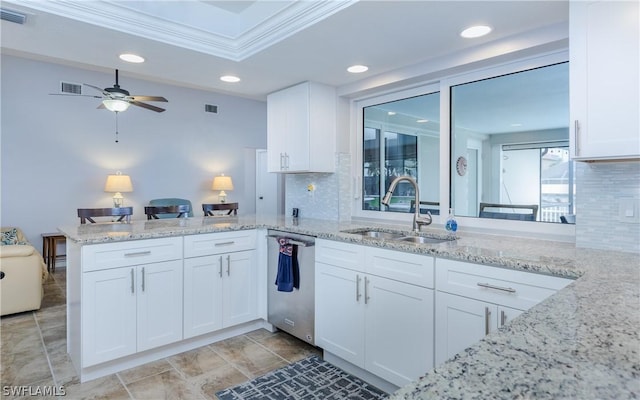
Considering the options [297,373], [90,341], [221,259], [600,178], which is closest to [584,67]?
[600,178]

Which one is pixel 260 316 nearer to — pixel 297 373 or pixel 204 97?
pixel 297 373

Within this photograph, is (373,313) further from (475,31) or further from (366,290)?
(475,31)

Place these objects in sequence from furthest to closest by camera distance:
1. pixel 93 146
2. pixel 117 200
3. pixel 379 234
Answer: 1. pixel 117 200
2. pixel 93 146
3. pixel 379 234

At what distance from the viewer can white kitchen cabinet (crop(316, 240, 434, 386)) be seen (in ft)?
6.76

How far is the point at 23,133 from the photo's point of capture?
562 cm

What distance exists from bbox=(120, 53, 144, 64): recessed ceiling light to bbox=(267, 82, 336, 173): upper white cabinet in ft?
4.27

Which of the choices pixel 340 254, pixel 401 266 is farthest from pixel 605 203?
pixel 340 254

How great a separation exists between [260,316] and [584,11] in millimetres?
2930

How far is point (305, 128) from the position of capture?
345 centimetres

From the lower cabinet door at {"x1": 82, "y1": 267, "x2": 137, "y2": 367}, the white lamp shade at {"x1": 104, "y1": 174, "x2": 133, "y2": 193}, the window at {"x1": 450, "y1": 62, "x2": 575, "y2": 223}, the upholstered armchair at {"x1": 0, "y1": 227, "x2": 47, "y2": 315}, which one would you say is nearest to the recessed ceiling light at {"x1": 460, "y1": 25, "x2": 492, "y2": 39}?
the window at {"x1": 450, "y1": 62, "x2": 575, "y2": 223}

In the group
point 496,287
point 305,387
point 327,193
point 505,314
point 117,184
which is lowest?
point 305,387

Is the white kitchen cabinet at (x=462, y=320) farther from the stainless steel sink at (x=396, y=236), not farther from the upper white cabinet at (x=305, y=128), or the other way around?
the upper white cabinet at (x=305, y=128)

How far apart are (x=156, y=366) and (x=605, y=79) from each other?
3.08 m

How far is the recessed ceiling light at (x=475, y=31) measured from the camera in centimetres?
224
